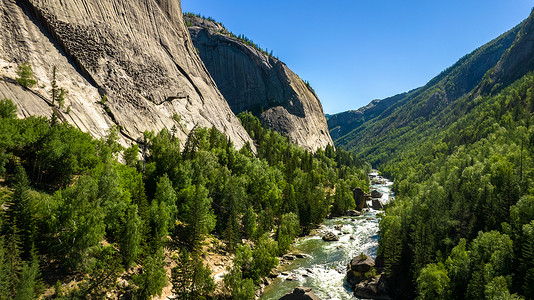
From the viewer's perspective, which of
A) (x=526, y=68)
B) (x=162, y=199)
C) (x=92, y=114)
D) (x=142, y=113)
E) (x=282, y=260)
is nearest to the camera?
(x=162, y=199)

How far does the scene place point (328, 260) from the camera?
5031 cm

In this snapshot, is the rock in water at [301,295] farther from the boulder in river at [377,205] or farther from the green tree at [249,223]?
the boulder in river at [377,205]

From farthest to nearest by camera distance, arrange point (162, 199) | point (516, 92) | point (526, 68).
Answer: point (526, 68) → point (516, 92) → point (162, 199)

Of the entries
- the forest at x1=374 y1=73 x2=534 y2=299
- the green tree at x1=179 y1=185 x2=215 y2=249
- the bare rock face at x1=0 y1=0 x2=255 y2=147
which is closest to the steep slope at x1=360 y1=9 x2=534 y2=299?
the forest at x1=374 y1=73 x2=534 y2=299

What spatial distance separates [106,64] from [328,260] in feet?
202

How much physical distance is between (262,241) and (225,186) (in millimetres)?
16294

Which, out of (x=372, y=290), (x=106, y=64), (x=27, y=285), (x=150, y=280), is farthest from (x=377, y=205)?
(x=27, y=285)

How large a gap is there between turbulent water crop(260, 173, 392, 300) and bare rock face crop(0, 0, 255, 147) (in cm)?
4084

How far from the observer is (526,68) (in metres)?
163

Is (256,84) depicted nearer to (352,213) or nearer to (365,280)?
(352,213)

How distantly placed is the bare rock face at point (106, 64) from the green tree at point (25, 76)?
105 cm

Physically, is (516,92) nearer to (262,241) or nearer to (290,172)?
Result: (290,172)

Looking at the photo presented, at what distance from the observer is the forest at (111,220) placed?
90.5 ft

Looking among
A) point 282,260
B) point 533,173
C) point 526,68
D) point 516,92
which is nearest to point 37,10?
point 282,260
